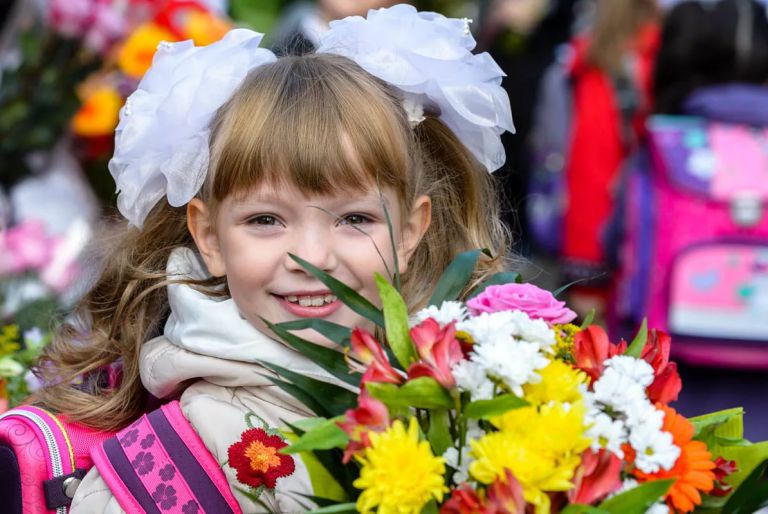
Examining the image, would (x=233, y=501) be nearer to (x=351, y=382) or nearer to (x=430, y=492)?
(x=351, y=382)

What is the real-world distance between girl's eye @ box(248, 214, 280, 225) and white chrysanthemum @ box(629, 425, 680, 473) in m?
0.82

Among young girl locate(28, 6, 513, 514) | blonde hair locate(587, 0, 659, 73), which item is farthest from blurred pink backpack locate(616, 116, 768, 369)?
young girl locate(28, 6, 513, 514)

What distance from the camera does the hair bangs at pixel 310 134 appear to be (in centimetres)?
224

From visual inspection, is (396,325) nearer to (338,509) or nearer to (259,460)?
(338,509)

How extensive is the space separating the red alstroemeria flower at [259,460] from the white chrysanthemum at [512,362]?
0.49m

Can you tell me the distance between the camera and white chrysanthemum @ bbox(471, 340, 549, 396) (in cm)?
165

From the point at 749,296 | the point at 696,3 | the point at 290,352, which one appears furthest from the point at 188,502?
the point at 696,3

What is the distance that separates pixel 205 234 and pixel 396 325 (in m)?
0.76

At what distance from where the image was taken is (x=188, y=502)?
84.3 inches

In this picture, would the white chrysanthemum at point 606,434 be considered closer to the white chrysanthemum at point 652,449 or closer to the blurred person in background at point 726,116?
the white chrysanthemum at point 652,449

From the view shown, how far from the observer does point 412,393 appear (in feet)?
5.45

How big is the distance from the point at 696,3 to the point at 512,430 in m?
3.39

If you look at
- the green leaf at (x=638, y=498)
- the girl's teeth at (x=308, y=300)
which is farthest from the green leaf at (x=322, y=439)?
the girl's teeth at (x=308, y=300)

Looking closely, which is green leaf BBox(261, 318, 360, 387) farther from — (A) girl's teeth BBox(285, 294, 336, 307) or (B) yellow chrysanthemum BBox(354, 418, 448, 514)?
(A) girl's teeth BBox(285, 294, 336, 307)
